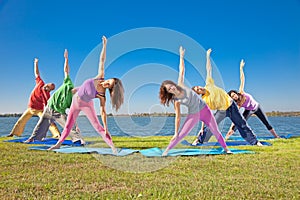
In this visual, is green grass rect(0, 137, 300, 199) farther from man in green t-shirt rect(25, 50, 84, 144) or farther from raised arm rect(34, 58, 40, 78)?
raised arm rect(34, 58, 40, 78)

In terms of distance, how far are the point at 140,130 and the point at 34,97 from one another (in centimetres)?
432

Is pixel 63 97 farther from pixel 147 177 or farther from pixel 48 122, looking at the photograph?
pixel 147 177

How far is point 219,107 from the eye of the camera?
7.50 meters

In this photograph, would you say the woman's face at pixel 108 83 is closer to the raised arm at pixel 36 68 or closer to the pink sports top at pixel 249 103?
the raised arm at pixel 36 68

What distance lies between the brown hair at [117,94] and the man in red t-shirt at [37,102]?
401 centimetres

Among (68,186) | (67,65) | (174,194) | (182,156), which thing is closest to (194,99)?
(182,156)

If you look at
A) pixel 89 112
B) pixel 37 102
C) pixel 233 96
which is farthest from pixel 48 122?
pixel 233 96

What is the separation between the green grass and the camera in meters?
3.66

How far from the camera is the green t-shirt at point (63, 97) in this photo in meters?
7.62

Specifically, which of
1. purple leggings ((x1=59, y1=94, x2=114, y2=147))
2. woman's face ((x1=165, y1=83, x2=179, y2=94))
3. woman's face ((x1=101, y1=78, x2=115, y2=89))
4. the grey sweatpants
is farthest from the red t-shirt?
woman's face ((x1=165, y1=83, x2=179, y2=94))

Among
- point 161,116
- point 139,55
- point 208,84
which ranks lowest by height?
point 161,116

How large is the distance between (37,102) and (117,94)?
505 centimetres

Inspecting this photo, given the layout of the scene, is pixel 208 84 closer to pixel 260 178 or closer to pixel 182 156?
pixel 182 156

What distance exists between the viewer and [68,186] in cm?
394
